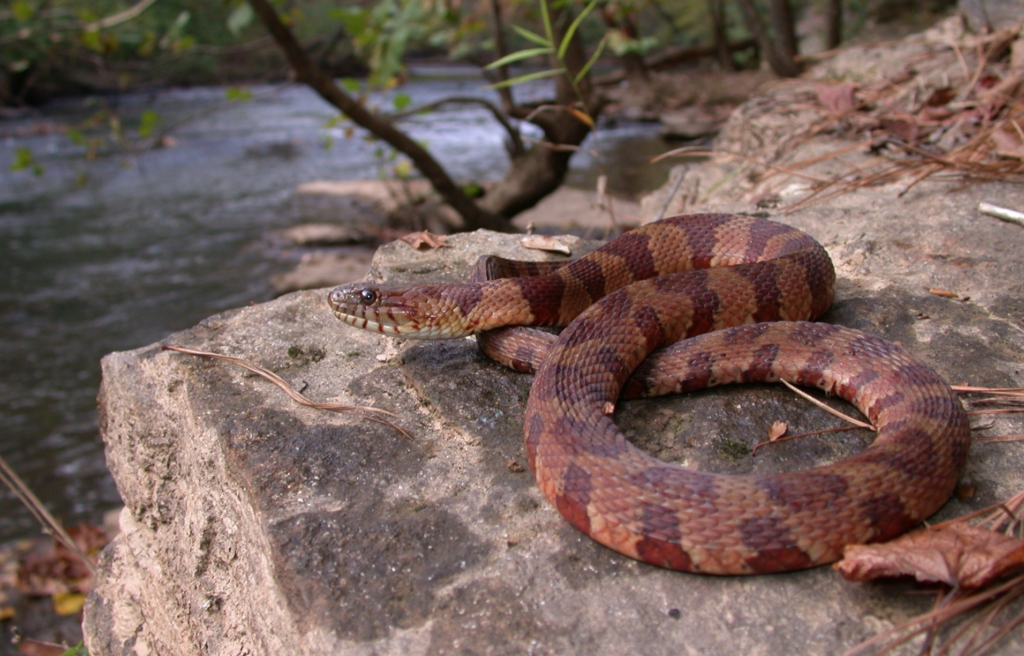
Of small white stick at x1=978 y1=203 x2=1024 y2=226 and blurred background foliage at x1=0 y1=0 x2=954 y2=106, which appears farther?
blurred background foliage at x1=0 y1=0 x2=954 y2=106

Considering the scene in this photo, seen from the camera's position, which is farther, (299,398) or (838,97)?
(838,97)

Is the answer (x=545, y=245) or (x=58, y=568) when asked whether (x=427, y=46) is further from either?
(x=58, y=568)

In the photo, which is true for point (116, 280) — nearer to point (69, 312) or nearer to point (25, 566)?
point (69, 312)

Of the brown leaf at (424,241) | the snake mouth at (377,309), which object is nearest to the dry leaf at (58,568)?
the brown leaf at (424,241)

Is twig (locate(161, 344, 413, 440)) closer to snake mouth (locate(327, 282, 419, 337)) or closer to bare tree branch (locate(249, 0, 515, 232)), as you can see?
snake mouth (locate(327, 282, 419, 337))

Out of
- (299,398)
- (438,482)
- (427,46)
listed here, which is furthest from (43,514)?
(427,46)

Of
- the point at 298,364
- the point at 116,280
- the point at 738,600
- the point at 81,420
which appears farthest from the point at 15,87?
the point at 738,600

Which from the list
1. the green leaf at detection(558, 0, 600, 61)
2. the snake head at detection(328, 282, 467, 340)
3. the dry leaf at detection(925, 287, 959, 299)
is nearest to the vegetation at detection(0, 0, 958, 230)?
the green leaf at detection(558, 0, 600, 61)
